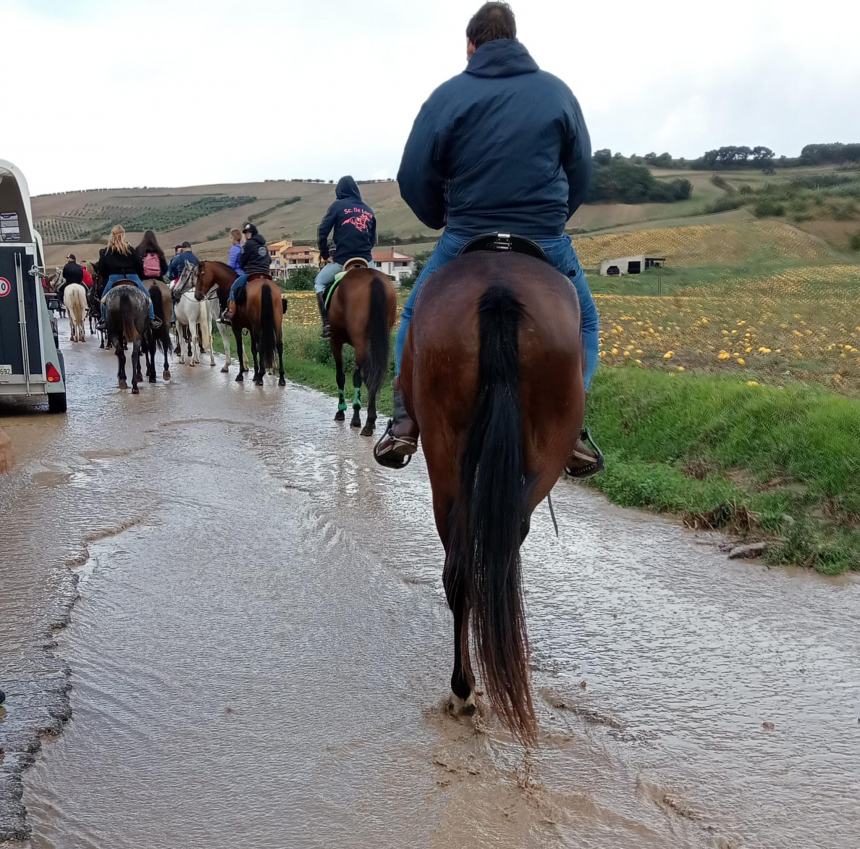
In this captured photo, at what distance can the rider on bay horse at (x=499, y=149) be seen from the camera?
4105 mm

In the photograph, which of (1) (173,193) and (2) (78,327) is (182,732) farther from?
(1) (173,193)

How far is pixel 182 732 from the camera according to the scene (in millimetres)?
3846

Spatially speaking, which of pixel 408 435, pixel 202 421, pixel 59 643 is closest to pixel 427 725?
pixel 408 435


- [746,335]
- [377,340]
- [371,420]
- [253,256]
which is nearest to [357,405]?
[371,420]

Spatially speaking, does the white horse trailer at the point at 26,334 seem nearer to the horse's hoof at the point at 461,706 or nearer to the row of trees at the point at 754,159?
the horse's hoof at the point at 461,706

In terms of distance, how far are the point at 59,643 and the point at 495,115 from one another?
3320 millimetres

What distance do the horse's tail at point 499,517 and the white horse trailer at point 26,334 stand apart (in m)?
9.98

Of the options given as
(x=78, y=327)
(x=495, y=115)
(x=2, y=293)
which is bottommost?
(x=78, y=327)

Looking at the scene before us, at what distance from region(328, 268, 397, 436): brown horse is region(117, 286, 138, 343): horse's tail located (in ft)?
15.9

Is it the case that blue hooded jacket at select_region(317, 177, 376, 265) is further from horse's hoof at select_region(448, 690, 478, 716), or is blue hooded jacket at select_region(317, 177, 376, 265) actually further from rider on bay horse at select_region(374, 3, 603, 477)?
horse's hoof at select_region(448, 690, 478, 716)

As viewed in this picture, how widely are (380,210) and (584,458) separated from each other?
104 meters

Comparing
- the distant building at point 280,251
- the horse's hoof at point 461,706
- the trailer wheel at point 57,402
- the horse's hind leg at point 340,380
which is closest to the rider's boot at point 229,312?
the trailer wheel at point 57,402

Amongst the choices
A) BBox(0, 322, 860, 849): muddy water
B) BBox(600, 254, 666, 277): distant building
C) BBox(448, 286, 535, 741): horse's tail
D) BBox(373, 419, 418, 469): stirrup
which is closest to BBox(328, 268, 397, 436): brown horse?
BBox(0, 322, 860, 849): muddy water

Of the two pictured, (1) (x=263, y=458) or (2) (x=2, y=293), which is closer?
(1) (x=263, y=458)
